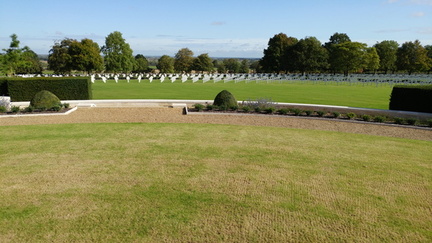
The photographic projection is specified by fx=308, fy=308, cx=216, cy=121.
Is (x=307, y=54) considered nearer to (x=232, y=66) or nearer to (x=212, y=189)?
(x=232, y=66)

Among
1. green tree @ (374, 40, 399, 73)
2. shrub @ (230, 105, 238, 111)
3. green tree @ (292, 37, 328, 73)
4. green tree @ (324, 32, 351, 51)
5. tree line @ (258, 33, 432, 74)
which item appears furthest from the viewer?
green tree @ (324, 32, 351, 51)

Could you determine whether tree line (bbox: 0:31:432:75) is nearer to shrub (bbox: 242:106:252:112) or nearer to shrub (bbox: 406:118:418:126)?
shrub (bbox: 242:106:252:112)

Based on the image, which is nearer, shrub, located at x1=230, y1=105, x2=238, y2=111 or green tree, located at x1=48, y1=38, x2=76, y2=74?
shrub, located at x1=230, y1=105, x2=238, y2=111

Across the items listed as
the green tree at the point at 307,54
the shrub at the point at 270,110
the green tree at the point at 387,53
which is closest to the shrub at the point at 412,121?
the shrub at the point at 270,110

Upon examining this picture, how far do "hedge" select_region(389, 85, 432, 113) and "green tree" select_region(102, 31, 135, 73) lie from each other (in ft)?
203

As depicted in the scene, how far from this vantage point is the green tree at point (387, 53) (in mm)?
75625

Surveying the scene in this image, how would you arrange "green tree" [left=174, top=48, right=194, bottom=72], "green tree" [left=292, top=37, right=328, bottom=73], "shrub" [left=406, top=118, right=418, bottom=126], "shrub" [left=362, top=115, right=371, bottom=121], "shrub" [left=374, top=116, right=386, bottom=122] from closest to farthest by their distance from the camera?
"shrub" [left=406, top=118, right=418, bottom=126]
"shrub" [left=374, top=116, right=386, bottom=122]
"shrub" [left=362, top=115, right=371, bottom=121]
"green tree" [left=292, top=37, right=328, bottom=73]
"green tree" [left=174, top=48, right=194, bottom=72]

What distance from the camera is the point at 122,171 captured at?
6.81 meters

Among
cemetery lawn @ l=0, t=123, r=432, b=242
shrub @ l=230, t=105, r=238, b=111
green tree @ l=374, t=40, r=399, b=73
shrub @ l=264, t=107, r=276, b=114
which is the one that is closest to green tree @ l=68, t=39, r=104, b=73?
shrub @ l=230, t=105, r=238, b=111

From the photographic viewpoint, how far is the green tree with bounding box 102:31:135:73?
68.1m

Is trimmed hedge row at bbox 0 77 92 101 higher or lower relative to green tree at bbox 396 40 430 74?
lower

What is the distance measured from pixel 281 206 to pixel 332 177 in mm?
2018

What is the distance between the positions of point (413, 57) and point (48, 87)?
258 feet

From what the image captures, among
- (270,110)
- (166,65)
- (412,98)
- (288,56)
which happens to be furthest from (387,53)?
(270,110)
